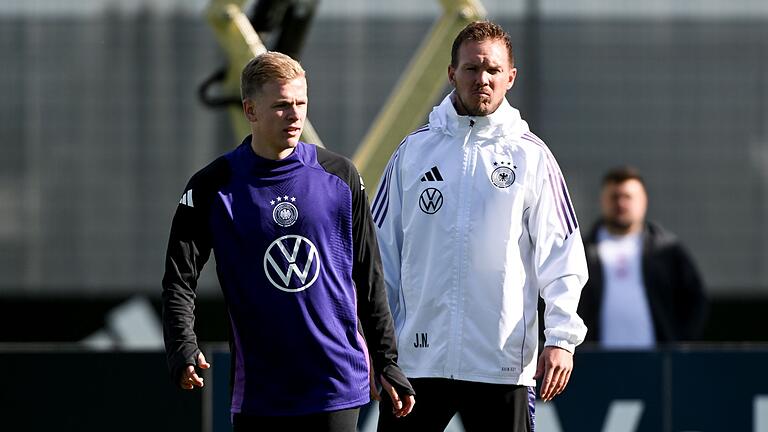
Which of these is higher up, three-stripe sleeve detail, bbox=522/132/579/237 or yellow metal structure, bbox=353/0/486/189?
yellow metal structure, bbox=353/0/486/189

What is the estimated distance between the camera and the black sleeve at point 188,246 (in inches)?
137

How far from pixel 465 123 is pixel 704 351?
8.12 feet

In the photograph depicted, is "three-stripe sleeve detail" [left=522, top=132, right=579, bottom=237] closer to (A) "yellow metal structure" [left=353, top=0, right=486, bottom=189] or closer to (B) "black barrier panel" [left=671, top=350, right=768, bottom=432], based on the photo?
(B) "black barrier panel" [left=671, top=350, right=768, bottom=432]

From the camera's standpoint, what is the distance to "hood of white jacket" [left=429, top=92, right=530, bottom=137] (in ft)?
12.9

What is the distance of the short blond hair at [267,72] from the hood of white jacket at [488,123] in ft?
2.00

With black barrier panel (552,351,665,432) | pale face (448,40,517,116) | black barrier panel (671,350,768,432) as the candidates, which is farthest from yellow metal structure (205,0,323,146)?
pale face (448,40,517,116)

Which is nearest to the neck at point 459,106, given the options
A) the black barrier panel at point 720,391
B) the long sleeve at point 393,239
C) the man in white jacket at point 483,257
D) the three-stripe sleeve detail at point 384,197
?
the man in white jacket at point 483,257

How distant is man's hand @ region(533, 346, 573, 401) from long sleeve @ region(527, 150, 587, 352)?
2 centimetres

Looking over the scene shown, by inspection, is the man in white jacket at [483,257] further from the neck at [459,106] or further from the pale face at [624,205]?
the pale face at [624,205]

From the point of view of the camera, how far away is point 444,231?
3.91m

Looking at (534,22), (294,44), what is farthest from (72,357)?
(534,22)

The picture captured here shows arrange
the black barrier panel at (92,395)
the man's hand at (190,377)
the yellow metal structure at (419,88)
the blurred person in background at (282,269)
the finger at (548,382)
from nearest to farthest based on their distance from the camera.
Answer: the man's hand at (190,377) < the blurred person in background at (282,269) < the finger at (548,382) < the black barrier panel at (92,395) < the yellow metal structure at (419,88)

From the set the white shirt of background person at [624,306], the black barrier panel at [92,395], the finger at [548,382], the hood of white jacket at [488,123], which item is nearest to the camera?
the finger at [548,382]

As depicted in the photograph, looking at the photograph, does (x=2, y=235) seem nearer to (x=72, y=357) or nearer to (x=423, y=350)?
(x=72, y=357)
